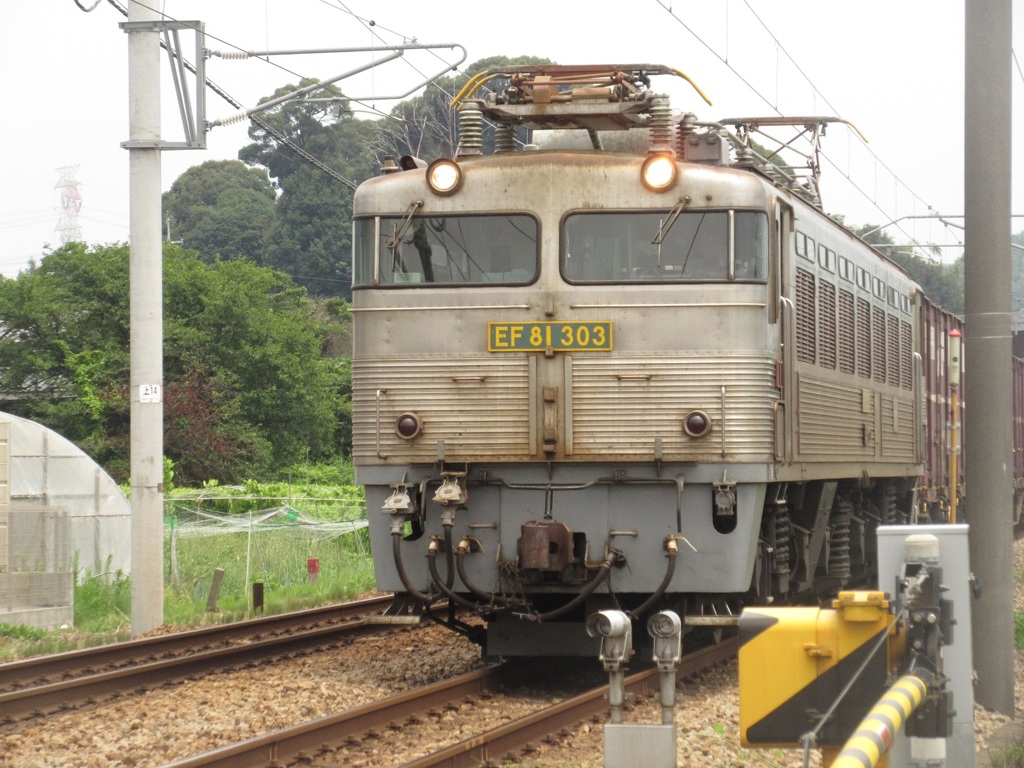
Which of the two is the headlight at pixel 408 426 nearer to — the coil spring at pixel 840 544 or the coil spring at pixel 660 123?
the coil spring at pixel 660 123

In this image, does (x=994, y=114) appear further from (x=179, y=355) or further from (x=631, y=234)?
(x=179, y=355)

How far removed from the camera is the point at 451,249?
999 centimetres

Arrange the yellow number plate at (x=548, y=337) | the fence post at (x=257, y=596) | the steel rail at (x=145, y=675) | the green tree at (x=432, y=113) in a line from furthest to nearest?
the green tree at (x=432, y=113)
the fence post at (x=257, y=596)
the yellow number plate at (x=548, y=337)
the steel rail at (x=145, y=675)

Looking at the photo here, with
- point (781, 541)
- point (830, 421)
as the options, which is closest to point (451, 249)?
point (781, 541)

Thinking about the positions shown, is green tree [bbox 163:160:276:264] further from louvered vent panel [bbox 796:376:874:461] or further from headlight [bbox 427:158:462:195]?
headlight [bbox 427:158:462:195]

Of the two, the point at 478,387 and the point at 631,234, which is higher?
the point at 631,234

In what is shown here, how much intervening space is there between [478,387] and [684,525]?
162 centimetres

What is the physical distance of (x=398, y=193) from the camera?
10039mm

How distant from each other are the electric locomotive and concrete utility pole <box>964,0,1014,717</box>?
129 centimetres

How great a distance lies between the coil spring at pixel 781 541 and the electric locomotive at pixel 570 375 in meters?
0.51

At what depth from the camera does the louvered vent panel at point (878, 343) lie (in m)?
14.2

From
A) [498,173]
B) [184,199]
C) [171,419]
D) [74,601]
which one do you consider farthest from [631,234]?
[184,199]

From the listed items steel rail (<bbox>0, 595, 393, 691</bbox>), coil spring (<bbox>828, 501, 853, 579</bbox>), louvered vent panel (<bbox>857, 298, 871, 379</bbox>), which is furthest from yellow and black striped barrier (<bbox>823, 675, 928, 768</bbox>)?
louvered vent panel (<bbox>857, 298, 871, 379</bbox>)

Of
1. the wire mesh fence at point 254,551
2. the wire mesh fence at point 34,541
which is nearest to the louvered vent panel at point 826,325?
the wire mesh fence at point 34,541
